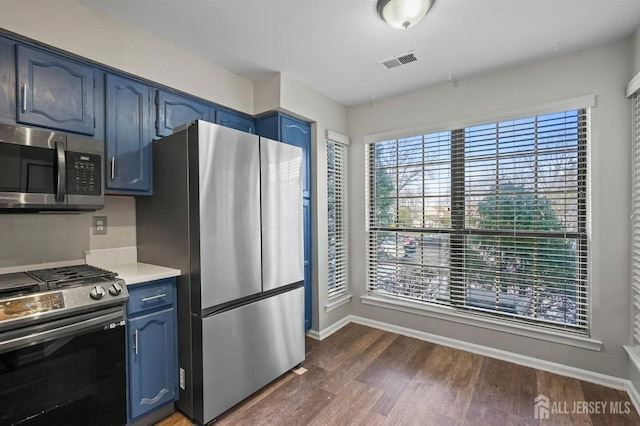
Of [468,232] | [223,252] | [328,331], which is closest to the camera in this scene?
[223,252]

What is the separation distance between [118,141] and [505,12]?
8.83 ft

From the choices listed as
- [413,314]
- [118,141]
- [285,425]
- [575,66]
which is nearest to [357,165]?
[413,314]

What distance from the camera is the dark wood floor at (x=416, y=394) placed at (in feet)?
6.29

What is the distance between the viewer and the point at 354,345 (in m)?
2.97

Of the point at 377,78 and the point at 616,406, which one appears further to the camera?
the point at 377,78

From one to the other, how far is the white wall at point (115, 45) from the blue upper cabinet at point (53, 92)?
98mm

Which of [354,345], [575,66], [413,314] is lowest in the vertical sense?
[354,345]

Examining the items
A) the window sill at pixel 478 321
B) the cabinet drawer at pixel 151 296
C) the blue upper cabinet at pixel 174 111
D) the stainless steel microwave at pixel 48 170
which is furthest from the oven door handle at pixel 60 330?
the window sill at pixel 478 321

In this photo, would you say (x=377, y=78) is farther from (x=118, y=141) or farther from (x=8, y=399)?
(x=8, y=399)

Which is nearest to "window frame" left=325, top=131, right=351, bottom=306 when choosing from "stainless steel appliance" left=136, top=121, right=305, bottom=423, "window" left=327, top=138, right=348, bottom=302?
"window" left=327, top=138, right=348, bottom=302

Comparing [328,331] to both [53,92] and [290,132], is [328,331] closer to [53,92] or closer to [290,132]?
[290,132]

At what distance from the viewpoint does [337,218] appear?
350cm

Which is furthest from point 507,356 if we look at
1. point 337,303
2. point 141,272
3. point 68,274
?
point 68,274

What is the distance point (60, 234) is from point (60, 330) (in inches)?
33.4
